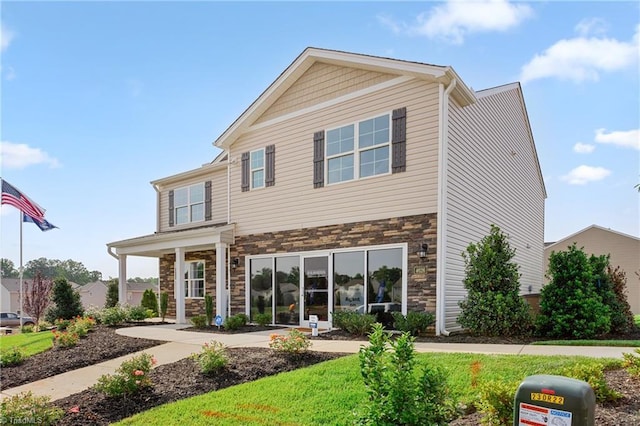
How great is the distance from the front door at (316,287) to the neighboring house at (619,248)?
16813 mm

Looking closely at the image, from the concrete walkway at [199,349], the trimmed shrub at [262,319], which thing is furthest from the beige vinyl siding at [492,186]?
the trimmed shrub at [262,319]

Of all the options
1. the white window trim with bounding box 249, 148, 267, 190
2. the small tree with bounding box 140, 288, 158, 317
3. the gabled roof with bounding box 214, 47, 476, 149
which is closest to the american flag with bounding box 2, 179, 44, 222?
the small tree with bounding box 140, 288, 158, 317

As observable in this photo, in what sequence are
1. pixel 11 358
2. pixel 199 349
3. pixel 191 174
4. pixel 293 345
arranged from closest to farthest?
pixel 293 345 < pixel 199 349 < pixel 11 358 < pixel 191 174

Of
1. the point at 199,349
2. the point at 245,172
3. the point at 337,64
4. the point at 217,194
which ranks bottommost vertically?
the point at 199,349

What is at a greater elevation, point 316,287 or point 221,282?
point 316,287

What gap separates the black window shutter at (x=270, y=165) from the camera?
13234 millimetres

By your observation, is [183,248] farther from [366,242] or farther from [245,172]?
[366,242]

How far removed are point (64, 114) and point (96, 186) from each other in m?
3.41

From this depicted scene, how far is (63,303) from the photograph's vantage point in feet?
58.6

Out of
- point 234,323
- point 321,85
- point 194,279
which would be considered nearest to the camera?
point 234,323

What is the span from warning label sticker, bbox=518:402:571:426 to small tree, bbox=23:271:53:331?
20.4 meters

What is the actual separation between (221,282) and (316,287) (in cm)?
344

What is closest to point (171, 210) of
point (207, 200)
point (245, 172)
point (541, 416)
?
point (207, 200)

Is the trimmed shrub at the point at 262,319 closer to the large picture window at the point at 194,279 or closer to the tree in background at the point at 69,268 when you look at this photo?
the large picture window at the point at 194,279
